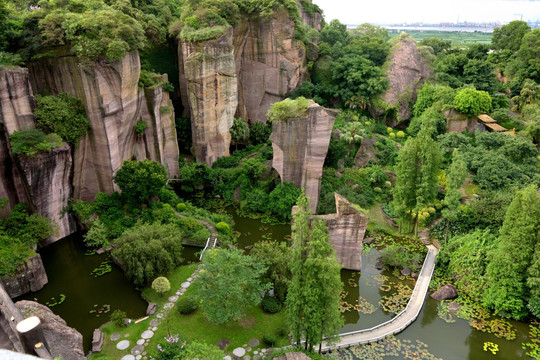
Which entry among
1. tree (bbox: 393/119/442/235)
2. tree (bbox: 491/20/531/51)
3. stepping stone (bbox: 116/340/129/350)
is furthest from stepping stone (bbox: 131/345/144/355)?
tree (bbox: 491/20/531/51)

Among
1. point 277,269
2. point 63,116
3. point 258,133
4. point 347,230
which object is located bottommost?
point 277,269

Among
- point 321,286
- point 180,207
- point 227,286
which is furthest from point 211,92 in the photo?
point 321,286

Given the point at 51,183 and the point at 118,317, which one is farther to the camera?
the point at 51,183

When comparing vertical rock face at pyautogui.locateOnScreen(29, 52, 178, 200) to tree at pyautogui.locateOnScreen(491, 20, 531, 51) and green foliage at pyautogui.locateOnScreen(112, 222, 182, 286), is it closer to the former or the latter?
green foliage at pyautogui.locateOnScreen(112, 222, 182, 286)

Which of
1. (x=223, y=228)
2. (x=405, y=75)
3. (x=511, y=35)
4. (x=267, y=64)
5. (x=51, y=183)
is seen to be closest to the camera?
(x=51, y=183)

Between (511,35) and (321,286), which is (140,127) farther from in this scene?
(511,35)

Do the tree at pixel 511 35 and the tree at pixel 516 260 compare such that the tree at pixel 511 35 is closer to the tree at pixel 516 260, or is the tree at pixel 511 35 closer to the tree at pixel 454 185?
the tree at pixel 454 185

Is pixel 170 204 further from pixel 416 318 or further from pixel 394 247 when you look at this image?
pixel 416 318
